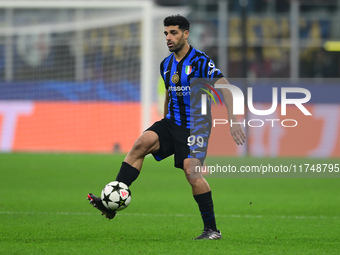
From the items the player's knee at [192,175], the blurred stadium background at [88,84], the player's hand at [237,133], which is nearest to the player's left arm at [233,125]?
the player's hand at [237,133]

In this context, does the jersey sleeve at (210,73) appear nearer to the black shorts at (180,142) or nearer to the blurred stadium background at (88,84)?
the black shorts at (180,142)

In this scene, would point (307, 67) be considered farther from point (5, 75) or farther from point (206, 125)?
point (206, 125)

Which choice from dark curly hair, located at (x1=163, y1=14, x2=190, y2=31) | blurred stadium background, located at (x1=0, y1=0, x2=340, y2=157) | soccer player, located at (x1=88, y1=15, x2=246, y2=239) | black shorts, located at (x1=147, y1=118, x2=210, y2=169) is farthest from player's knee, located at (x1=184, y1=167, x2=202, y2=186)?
blurred stadium background, located at (x1=0, y1=0, x2=340, y2=157)

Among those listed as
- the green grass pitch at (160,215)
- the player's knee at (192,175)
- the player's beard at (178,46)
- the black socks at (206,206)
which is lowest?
the green grass pitch at (160,215)

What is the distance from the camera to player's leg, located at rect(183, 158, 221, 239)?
23.8 feet

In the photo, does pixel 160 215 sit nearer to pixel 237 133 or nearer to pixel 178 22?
pixel 237 133

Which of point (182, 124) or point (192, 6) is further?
point (192, 6)

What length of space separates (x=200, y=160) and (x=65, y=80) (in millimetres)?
15010

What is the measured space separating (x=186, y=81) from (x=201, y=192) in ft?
3.57

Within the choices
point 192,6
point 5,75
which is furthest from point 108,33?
point 192,6

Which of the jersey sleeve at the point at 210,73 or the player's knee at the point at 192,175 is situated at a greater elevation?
the jersey sleeve at the point at 210,73

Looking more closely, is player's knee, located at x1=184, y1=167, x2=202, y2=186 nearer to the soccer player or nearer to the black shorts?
the soccer player

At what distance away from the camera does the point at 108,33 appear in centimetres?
2136

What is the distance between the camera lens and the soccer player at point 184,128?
731cm
